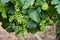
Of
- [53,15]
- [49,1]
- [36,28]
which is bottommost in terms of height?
[36,28]

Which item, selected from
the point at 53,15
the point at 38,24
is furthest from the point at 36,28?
the point at 53,15

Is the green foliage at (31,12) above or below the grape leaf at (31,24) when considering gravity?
above

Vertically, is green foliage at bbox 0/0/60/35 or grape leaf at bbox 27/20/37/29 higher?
green foliage at bbox 0/0/60/35

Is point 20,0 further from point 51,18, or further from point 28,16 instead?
point 51,18

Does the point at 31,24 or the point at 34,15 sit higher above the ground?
the point at 34,15

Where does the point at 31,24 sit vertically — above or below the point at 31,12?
below

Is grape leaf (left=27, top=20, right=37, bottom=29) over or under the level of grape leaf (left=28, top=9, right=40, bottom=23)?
under

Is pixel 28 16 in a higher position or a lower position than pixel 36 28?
higher

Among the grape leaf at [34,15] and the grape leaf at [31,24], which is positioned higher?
the grape leaf at [34,15]
